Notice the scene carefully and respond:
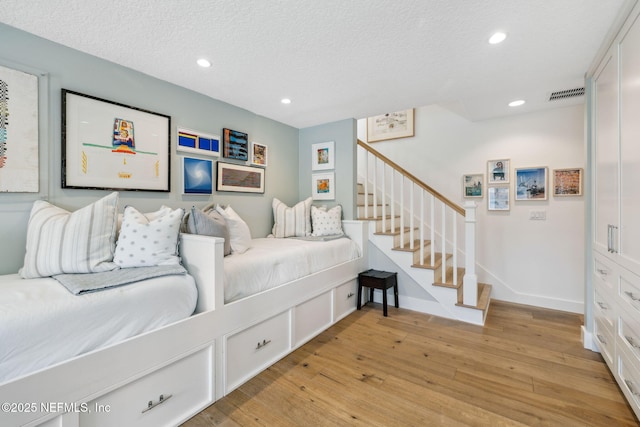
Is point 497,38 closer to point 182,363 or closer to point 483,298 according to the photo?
point 483,298

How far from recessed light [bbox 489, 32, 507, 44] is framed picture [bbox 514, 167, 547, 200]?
202 cm

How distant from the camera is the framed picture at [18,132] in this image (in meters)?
1.60

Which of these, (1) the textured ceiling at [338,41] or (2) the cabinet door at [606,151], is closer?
(1) the textured ceiling at [338,41]

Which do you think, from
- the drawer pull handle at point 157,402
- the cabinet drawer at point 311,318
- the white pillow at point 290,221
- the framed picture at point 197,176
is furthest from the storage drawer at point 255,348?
the framed picture at point 197,176

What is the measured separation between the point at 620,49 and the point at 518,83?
85cm

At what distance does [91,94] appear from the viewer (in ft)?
6.39

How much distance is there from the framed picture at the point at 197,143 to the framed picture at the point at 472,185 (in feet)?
10.0

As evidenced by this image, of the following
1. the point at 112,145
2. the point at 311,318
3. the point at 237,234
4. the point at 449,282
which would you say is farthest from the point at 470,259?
the point at 112,145

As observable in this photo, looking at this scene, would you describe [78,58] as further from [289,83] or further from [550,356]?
[550,356]

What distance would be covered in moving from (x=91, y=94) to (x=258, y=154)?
61.2 inches

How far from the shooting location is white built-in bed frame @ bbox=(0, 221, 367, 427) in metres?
1.06

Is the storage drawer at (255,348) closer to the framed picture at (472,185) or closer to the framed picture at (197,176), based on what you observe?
the framed picture at (197,176)

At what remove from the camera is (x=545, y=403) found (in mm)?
1603

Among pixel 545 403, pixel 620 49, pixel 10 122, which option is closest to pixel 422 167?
Answer: pixel 620 49
